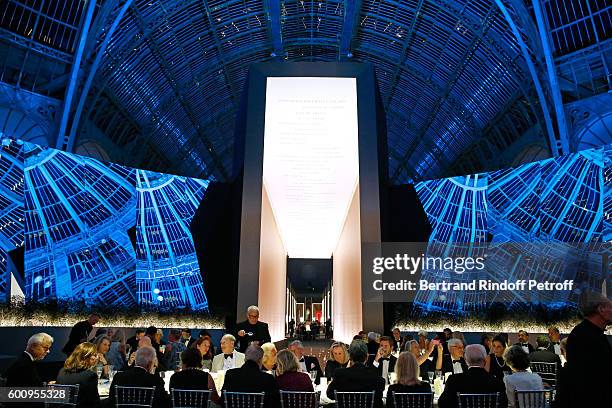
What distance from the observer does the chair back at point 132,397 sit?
468cm

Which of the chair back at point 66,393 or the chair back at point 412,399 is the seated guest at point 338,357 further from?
the chair back at point 66,393

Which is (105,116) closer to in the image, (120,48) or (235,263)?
(120,48)

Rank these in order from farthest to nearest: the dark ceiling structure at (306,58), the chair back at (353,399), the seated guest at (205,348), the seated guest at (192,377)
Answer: the dark ceiling structure at (306,58) < the seated guest at (205,348) < the seated guest at (192,377) < the chair back at (353,399)

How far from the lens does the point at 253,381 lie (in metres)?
4.64

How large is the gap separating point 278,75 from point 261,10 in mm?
16765

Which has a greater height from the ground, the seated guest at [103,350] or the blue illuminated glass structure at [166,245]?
the blue illuminated glass structure at [166,245]

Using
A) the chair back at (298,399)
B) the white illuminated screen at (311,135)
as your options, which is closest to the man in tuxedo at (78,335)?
the white illuminated screen at (311,135)

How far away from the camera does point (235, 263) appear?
9945 millimetres

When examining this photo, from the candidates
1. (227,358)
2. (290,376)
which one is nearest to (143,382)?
(290,376)

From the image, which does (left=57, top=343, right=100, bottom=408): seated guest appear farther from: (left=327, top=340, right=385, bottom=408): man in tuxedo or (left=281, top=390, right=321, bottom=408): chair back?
(left=327, top=340, right=385, bottom=408): man in tuxedo

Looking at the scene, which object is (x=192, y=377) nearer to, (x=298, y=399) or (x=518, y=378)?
(x=298, y=399)

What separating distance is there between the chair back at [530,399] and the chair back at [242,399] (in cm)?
220

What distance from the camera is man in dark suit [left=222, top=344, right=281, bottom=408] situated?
4.62 meters

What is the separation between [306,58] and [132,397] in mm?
27610
